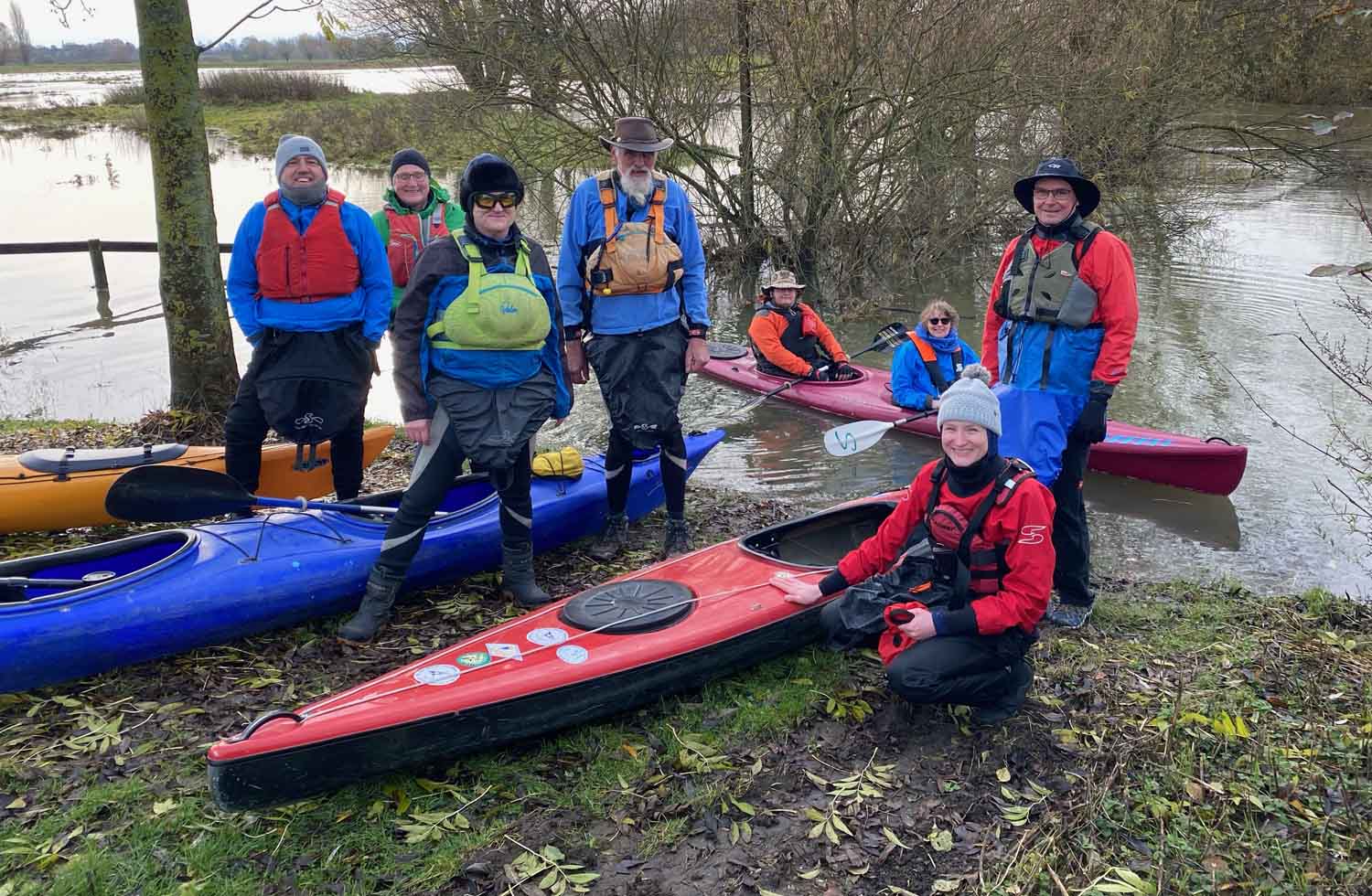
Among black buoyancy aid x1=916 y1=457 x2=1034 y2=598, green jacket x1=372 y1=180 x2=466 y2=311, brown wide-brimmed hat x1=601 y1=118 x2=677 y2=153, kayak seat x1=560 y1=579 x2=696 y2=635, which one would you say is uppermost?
brown wide-brimmed hat x1=601 y1=118 x2=677 y2=153

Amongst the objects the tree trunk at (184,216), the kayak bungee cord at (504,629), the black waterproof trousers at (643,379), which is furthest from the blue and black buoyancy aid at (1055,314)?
the tree trunk at (184,216)

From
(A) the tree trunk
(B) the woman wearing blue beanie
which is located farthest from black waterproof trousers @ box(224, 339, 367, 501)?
(B) the woman wearing blue beanie

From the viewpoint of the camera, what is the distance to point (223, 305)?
5.73m

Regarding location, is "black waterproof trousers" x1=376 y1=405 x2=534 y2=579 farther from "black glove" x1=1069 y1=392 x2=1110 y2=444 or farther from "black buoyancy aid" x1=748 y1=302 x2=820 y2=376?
"black buoyancy aid" x1=748 y1=302 x2=820 y2=376

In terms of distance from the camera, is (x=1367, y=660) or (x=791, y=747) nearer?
(x=791, y=747)

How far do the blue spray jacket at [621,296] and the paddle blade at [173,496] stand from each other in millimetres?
1437

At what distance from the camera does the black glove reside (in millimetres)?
3725

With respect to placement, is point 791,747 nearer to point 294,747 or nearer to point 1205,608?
point 294,747

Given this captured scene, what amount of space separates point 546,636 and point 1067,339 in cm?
223

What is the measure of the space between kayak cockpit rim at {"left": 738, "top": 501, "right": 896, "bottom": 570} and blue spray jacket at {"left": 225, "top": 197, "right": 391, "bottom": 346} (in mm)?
1801

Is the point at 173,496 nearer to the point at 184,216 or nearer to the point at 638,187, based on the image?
the point at 638,187

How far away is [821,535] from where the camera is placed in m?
4.20

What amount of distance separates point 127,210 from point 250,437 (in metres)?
14.1

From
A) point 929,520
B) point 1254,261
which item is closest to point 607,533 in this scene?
point 929,520
